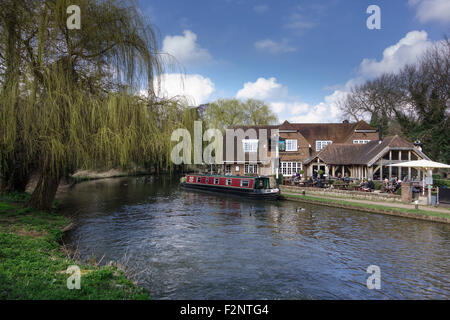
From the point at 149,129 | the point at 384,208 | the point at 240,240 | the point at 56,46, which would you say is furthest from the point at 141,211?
the point at 384,208

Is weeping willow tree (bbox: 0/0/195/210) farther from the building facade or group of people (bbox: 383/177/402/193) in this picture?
the building facade

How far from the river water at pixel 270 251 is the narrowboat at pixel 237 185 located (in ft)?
17.1

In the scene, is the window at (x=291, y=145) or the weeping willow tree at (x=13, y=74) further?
the window at (x=291, y=145)

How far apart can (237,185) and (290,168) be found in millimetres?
10294

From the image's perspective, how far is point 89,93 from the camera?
A: 10938 millimetres

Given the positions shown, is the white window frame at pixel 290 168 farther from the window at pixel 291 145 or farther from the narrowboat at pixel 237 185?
the narrowboat at pixel 237 185

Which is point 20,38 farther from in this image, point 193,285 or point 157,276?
point 193,285

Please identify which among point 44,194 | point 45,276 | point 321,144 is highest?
point 321,144

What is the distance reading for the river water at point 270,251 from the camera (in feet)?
27.0

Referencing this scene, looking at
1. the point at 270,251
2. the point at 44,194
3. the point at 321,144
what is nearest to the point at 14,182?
the point at 44,194

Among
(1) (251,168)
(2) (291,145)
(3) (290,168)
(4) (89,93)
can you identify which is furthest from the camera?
(1) (251,168)

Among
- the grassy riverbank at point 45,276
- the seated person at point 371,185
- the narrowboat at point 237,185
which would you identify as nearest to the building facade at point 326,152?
the seated person at point 371,185

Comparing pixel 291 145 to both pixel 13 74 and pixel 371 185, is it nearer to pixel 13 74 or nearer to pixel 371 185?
pixel 371 185

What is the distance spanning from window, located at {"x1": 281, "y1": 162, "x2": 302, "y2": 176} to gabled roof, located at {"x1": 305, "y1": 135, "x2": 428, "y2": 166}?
8.52 feet
